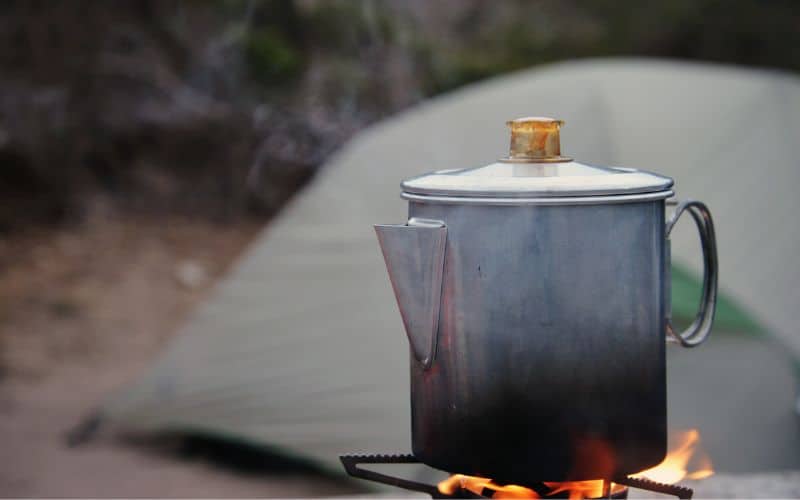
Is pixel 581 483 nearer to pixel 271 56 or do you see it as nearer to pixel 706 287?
pixel 706 287

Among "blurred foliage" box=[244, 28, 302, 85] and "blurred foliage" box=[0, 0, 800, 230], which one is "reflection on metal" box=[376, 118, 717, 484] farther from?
"blurred foliage" box=[244, 28, 302, 85]

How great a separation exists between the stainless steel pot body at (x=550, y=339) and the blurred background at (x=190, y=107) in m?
4.10

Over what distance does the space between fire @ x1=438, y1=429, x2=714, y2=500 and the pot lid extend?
41cm

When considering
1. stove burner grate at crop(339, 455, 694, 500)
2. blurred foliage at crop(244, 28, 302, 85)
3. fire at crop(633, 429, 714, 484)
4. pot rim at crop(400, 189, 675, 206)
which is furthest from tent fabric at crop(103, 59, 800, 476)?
blurred foliage at crop(244, 28, 302, 85)

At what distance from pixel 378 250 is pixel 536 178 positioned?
223 centimetres

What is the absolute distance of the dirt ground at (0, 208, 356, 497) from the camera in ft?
12.4

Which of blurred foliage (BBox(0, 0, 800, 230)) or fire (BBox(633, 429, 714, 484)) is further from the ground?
blurred foliage (BBox(0, 0, 800, 230))

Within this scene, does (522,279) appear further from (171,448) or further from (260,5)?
→ (260,5)

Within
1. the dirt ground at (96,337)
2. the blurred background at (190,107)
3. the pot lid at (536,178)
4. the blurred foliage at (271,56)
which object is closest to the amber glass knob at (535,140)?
the pot lid at (536,178)

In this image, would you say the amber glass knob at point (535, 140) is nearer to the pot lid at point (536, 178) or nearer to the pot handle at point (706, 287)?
the pot lid at point (536, 178)

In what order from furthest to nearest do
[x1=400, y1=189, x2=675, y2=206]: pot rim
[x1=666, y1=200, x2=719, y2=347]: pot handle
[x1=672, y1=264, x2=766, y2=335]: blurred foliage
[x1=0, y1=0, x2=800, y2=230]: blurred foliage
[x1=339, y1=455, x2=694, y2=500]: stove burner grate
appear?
1. [x1=0, y1=0, x2=800, y2=230]: blurred foliage
2. [x1=672, y1=264, x2=766, y2=335]: blurred foliage
3. [x1=666, y1=200, x2=719, y2=347]: pot handle
4. [x1=339, y1=455, x2=694, y2=500]: stove burner grate
5. [x1=400, y1=189, x2=675, y2=206]: pot rim

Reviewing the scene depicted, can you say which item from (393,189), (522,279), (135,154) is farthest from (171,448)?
(135,154)

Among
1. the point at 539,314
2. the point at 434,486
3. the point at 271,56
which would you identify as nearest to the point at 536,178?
the point at 539,314

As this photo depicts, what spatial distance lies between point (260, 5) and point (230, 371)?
379 centimetres
